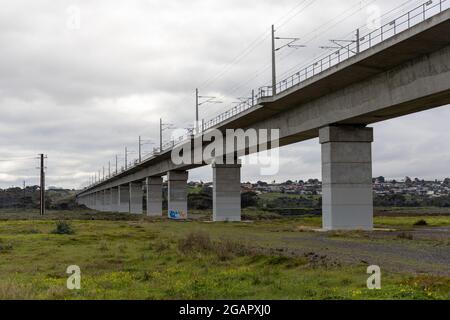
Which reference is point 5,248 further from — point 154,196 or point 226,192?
point 154,196

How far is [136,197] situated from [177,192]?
2094 inches

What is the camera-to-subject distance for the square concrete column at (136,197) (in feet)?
466

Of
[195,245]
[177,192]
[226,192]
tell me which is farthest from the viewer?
[177,192]

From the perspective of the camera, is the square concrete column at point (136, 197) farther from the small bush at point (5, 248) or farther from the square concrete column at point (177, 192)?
the small bush at point (5, 248)

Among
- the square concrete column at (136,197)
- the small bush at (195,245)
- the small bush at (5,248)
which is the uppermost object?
the square concrete column at (136,197)

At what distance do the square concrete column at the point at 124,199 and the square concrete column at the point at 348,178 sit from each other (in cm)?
12782

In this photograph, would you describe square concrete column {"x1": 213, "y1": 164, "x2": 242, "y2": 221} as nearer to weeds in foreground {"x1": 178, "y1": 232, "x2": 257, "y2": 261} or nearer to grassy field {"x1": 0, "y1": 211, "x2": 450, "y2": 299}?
grassy field {"x1": 0, "y1": 211, "x2": 450, "y2": 299}

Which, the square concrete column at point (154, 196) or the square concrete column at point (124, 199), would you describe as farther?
the square concrete column at point (124, 199)

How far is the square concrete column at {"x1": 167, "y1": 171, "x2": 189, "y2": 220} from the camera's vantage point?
93125 mm

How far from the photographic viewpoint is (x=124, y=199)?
169 metres

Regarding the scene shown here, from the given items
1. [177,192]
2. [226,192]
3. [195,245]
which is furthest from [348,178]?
[177,192]

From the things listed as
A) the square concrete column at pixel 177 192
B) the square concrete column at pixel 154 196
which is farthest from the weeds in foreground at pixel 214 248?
the square concrete column at pixel 154 196

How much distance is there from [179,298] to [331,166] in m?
28.8
